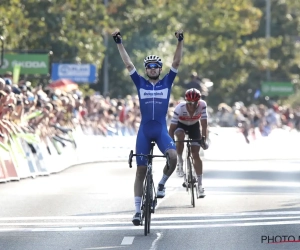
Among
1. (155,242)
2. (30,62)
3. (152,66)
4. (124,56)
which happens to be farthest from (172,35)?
(155,242)

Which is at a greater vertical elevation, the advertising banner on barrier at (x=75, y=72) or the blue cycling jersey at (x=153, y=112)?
the blue cycling jersey at (x=153, y=112)

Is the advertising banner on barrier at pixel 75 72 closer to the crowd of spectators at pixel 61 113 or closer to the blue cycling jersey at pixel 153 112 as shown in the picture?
the crowd of spectators at pixel 61 113

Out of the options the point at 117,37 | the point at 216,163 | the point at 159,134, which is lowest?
the point at 216,163

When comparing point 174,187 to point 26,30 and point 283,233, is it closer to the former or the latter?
point 283,233

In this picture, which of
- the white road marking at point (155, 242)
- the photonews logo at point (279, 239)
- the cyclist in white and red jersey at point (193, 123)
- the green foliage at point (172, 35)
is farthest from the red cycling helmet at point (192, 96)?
the green foliage at point (172, 35)

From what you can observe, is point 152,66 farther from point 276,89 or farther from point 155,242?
point 276,89

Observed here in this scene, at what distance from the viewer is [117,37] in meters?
15.2

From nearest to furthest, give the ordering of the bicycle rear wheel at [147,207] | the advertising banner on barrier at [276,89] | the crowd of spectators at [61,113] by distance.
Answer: the bicycle rear wheel at [147,207], the crowd of spectators at [61,113], the advertising banner on barrier at [276,89]

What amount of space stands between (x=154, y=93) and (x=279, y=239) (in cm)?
247

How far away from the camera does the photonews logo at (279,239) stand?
43.8ft

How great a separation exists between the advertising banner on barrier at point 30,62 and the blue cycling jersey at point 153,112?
78.6 feet

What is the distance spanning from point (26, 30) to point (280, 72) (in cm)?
4077

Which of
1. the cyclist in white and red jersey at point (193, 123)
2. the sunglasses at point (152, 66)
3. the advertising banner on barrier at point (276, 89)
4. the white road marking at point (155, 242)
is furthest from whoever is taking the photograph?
the advertising banner on barrier at point (276, 89)

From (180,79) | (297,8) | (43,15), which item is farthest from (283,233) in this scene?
(297,8)
